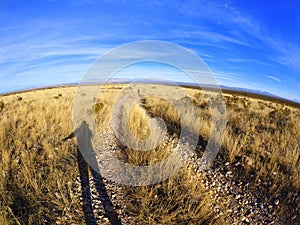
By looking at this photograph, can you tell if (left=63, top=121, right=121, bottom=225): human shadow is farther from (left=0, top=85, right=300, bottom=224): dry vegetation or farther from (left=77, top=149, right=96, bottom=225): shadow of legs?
(left=0, top=85, right=300, bottom=224): dry vegetation

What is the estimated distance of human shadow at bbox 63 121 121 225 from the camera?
3.26 m

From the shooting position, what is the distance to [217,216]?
3217 mm

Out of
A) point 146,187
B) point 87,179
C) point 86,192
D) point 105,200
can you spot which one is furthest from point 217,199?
point 87,179

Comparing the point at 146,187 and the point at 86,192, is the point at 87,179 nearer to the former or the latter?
the point at 86,192

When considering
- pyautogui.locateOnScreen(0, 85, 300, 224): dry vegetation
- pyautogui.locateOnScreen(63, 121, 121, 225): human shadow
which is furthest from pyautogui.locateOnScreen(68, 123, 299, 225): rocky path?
pyautogui.locateOnScreen(0, 85, 300, 224): dry vegetation

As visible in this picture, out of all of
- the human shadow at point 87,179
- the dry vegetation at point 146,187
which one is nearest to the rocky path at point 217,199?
the human shadow at point 87,179

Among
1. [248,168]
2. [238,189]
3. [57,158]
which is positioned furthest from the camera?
[57,158]

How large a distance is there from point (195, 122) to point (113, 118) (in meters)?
4.01

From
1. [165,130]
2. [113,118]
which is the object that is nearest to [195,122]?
[165,130]

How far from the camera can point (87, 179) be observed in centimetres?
430

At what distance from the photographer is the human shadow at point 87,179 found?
3262 millimetres

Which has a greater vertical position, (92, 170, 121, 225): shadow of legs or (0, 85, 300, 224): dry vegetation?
(0, 85, 300, 224): dry vegetation

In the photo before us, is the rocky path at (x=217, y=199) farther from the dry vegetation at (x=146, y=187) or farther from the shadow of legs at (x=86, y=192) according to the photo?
the dry vegetation at (x=146, y=187)

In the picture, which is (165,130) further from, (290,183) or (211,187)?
(290,183)
